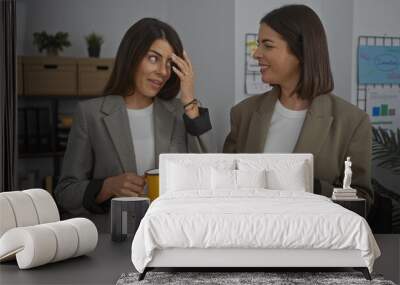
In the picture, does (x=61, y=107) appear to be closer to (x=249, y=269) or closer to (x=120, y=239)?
(x=120, y=239)

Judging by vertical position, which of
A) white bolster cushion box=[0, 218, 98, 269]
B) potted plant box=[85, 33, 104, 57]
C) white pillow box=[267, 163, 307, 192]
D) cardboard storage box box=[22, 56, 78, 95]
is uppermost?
potted plant box=[85, 33, 104, 57]

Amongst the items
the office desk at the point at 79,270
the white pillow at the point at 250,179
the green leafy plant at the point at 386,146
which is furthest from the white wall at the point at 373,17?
the office desk at the point at 79,270

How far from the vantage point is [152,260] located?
5691mm

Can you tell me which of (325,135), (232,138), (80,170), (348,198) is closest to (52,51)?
(80,170)

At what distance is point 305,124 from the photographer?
788 cm

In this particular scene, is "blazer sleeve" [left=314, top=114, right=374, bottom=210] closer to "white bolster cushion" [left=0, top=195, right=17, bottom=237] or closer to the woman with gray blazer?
the woman with gray blazer

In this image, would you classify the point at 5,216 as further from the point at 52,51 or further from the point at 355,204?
the point at 355,204

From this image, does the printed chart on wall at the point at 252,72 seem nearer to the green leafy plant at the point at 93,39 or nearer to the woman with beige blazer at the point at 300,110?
the woman with beige blazer at the point at 300,110

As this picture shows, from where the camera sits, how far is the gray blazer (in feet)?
26.0

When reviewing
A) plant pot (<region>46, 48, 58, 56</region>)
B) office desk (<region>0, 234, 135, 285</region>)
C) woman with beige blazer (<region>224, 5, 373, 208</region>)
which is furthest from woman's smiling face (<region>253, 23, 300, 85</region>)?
office desk (<region>0, 234, 135, 285</region>)

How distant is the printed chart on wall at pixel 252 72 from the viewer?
7.87m

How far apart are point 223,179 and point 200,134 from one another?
1040 millimetres

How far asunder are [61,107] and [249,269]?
2976mm

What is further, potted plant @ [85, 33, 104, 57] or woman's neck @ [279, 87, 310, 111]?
woman's neck @ [279, 87, 310, 111]
